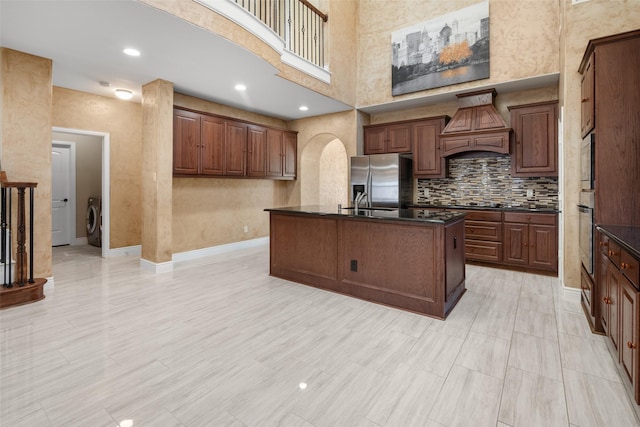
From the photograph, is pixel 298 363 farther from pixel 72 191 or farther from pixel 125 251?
pixel 72 191

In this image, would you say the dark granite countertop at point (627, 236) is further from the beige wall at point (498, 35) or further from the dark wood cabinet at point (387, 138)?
the dark wood cabinet at point (387, 138)

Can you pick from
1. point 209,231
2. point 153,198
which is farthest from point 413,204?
point 153,198

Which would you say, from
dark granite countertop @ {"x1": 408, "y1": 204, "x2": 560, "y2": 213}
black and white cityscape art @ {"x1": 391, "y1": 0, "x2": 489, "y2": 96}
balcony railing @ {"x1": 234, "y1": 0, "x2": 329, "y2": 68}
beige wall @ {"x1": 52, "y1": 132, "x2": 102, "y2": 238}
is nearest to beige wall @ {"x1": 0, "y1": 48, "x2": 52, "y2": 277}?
balcony railing @ {"x1": 234, "y1": 0, "x2": 329, "y2": 68}

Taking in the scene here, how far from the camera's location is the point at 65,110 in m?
4.94

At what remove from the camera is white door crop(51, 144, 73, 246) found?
6.39 metres

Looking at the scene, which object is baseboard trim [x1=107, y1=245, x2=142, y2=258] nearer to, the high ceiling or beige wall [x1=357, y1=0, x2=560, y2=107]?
the high ceiling

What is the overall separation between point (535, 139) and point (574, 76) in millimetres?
1545

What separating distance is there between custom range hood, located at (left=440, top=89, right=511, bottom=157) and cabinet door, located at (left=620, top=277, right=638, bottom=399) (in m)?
3.48

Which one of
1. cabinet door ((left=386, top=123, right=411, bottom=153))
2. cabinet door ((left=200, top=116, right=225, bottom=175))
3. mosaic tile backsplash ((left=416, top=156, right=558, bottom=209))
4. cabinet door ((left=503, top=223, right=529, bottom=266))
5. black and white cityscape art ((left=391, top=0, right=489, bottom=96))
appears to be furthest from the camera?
cabinet door ((left=386, top=123, right=411, bottom=153))

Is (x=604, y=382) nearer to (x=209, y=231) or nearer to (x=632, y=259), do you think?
(x=632, y=259)

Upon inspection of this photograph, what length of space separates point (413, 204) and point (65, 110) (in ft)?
20.2

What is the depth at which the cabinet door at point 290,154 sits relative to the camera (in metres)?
6.89

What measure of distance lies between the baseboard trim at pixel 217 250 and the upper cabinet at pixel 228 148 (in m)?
1.47

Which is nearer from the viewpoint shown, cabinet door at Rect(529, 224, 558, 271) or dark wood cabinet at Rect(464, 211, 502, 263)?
cabinet door at Rect(529, 224, 558, 271)
